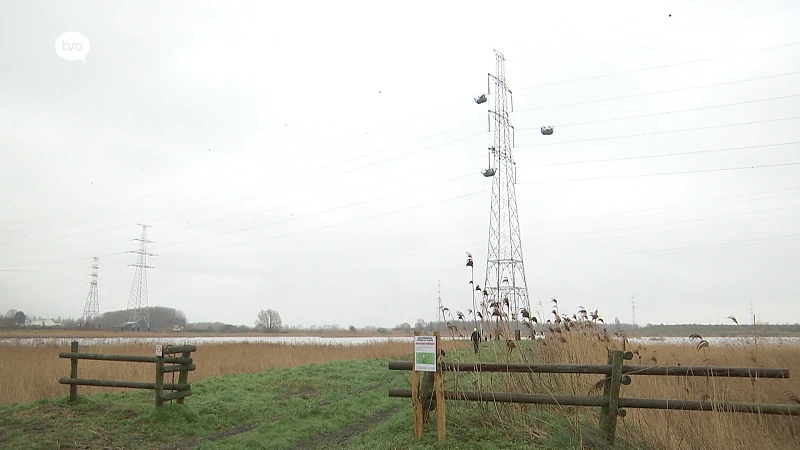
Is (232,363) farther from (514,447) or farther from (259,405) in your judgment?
(514,447)

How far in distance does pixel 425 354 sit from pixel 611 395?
8.31 ft

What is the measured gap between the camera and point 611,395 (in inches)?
286

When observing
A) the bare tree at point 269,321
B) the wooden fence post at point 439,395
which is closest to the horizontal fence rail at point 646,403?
the wooden fence post at point 439,395

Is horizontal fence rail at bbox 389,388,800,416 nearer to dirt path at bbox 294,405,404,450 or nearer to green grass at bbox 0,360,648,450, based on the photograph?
green grass at bbox 0,360,648,450

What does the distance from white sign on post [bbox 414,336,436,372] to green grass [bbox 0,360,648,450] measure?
1034 mm

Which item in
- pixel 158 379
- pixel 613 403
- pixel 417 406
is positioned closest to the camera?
pixel 613 403

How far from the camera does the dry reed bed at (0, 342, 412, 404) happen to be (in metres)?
14.7

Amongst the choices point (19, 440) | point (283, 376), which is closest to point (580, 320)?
point (283, 376)

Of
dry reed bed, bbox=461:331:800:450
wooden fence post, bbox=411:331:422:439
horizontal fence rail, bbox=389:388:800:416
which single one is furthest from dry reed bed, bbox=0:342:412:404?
horizontal fence rail, bbox=389:388:800:416

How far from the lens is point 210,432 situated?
Result: 10875 millimetres

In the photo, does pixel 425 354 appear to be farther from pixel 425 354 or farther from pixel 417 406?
pixel 417 406

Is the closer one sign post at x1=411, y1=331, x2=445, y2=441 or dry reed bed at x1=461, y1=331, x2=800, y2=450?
dry reed bed at x1=461, y1=331, x2=800, y2=450

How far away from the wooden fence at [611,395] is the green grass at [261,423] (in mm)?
455

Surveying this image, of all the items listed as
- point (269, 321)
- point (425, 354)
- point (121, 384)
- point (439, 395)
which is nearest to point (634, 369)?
point (439, 395)
